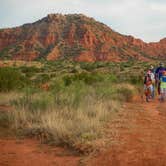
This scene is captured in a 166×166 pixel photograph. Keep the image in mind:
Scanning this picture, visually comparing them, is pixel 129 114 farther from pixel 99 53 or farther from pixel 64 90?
pixel 99 53

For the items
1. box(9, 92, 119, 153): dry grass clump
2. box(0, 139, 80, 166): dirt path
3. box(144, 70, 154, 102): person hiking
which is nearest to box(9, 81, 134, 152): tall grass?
box(9, 92, 119, 153): dry grass clump

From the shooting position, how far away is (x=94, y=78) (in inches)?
829

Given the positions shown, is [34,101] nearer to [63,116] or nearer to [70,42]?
[63,116]

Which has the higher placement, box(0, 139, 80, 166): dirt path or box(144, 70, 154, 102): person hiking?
box(144, 70, 154, 102): person hiking

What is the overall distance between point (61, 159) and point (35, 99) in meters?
4.45

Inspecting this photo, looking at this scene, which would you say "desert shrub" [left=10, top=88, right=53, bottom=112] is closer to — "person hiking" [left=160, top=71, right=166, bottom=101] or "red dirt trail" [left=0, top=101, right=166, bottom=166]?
"red dirt trail" [left=0, top=101, right=166, bottom=166]

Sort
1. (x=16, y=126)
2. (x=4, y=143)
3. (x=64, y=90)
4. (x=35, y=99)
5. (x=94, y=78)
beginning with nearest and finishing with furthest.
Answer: (x=4, y=143) < (x=16, y=126) < (x=35, y=99) < (x=64, y=90) < (x=94, y=78)

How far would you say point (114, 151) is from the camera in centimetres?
747

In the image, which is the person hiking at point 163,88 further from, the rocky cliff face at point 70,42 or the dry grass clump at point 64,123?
the rocky cliff face at point 70,42

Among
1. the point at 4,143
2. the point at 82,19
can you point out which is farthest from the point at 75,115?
the point at 82,19

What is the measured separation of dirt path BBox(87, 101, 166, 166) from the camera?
691cm

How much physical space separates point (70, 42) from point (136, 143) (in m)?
94.3

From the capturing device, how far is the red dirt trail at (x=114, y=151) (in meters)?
6.97

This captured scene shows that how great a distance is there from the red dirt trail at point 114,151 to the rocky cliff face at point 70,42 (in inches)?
3254
